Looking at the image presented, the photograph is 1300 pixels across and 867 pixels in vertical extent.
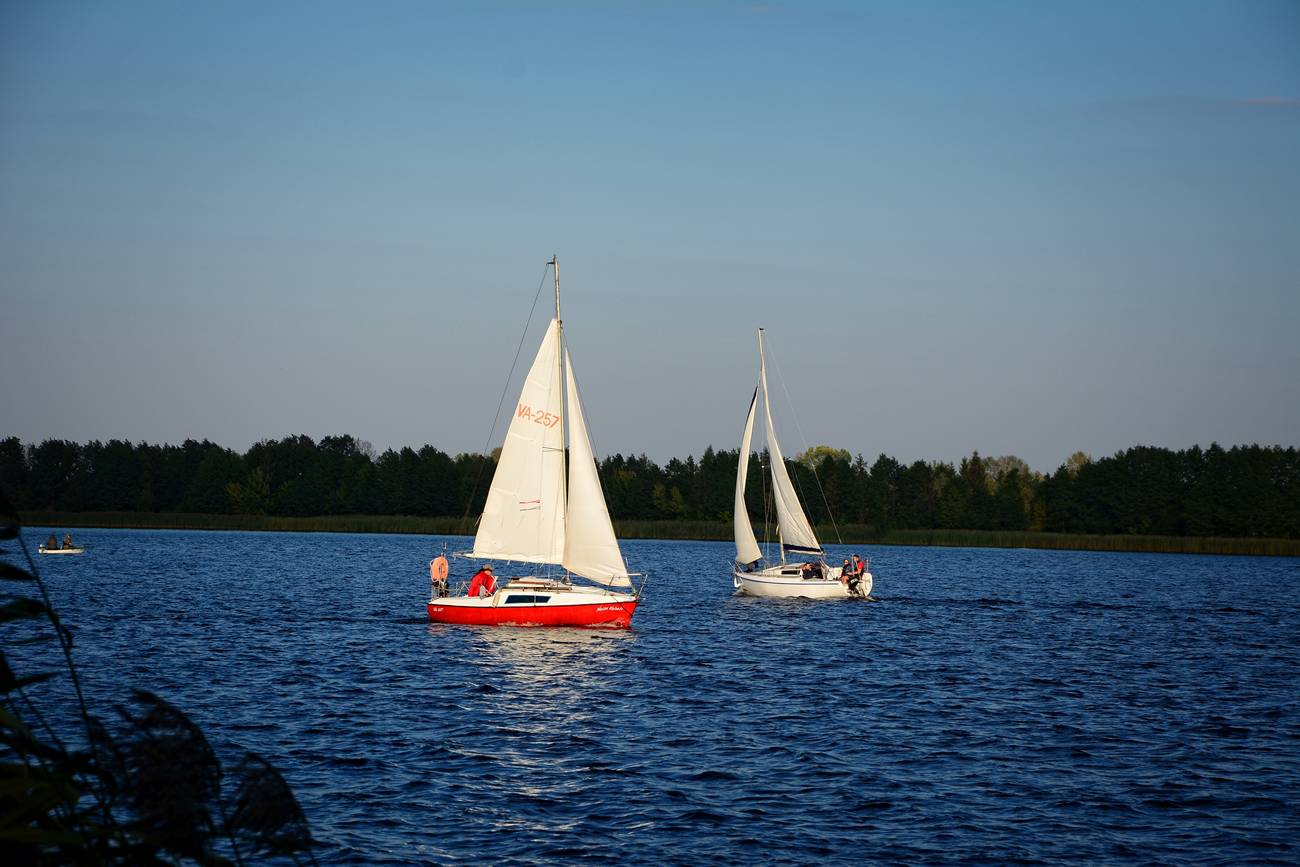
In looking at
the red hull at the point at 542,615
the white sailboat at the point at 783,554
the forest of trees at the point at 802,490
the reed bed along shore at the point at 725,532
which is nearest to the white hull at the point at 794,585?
the white sailboat at the point at 783,554

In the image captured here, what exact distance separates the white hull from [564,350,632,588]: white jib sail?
2160 centimetres

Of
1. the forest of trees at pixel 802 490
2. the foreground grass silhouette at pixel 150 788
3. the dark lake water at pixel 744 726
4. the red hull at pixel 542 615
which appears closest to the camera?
the foreground grass silhouette at pixel 150 788

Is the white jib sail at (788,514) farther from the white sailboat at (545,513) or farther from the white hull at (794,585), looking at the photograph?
the white sailboat at (545,513)

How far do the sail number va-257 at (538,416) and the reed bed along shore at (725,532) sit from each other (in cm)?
7869

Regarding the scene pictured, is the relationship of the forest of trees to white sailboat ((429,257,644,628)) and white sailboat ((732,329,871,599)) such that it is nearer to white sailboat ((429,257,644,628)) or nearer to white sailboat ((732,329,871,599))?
white sailboat ((732,329,871,599))

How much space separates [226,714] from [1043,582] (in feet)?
250

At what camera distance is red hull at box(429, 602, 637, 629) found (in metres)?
41.3

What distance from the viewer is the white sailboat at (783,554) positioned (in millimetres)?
62281

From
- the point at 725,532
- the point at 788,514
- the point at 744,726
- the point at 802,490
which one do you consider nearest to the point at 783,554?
the point at 788,514

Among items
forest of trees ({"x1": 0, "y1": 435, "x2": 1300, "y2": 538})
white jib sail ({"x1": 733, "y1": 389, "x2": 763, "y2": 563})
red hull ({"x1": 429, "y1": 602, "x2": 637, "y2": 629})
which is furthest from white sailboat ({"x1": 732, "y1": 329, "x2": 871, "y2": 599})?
forest of trees ({"x1": 0, "y1": 435, "x2": 1300, "y2": 538})

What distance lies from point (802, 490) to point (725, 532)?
16.8m

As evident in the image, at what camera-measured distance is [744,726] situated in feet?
86.3

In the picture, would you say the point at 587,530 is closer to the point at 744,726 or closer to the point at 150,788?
the point at 744,726

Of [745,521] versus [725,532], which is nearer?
[745,521]
